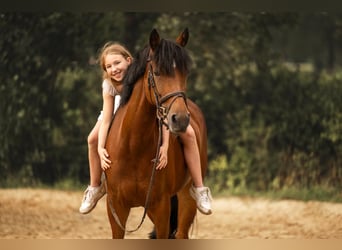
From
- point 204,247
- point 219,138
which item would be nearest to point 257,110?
point 219,138

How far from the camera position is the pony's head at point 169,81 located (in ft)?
15.6

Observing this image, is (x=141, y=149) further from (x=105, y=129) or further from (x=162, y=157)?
(x=105, y=129)

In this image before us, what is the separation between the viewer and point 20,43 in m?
12.7

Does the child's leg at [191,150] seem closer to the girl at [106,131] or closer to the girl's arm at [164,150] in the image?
the girl at [106,131]

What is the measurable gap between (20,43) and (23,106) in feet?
3.35

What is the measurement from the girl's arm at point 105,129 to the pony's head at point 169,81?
1.86 feet

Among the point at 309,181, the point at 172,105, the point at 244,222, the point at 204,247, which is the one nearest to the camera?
the point at 172,105

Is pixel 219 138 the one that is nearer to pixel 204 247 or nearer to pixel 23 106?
pixel 23 106

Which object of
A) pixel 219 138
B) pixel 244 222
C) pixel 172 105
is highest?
pixel 172 105

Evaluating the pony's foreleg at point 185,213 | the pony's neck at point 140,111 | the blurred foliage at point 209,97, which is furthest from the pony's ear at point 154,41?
the blurred foliage at point 209,97

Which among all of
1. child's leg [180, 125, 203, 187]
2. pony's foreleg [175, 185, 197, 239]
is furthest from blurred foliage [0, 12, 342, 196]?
child's leg [180, 125, 203, 187]

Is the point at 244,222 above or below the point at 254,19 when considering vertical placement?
below

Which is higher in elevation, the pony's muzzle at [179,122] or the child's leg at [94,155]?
the pony's muzzle at [179,122]

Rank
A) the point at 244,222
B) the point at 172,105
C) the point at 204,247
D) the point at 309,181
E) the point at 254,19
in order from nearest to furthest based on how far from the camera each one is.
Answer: the point at 172,105
the point at 204,247
the point at 244,222
the point at 309,181
the point at 254,19
